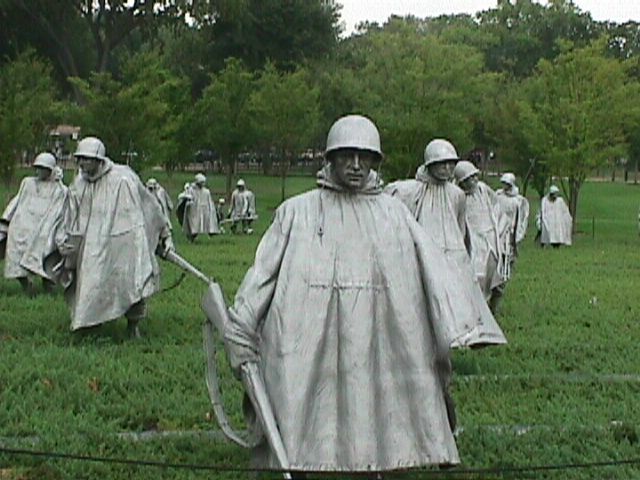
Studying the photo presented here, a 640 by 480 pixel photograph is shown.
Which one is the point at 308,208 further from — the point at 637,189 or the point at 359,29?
the point at 359,29

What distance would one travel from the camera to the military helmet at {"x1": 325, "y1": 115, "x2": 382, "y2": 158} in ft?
19.2

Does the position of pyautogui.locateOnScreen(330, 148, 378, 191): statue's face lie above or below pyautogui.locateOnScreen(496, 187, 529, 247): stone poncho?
above

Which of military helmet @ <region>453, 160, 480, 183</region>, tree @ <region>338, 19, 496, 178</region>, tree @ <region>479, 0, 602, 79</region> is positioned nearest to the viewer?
military helmet @ <region>453, 160, 480, 183</region>

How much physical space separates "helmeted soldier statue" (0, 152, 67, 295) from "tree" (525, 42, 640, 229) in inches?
815

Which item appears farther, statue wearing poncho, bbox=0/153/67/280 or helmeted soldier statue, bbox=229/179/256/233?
helmeted soldier statue, bbox=229/179/256/233

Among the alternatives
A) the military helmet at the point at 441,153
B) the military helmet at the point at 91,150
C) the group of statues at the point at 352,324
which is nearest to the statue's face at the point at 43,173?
the military helmet at the point at 91,150

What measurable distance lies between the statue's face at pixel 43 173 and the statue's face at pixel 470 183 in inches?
223

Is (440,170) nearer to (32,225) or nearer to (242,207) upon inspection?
(32,225)

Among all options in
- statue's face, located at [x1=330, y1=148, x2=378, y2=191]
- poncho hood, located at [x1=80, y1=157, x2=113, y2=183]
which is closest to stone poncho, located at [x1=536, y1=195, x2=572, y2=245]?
poncho hood, located at [x1=80, y1=157, x2=113, y2=183]

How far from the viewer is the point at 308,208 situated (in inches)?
238

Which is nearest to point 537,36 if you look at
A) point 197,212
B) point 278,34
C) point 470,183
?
point 278,34

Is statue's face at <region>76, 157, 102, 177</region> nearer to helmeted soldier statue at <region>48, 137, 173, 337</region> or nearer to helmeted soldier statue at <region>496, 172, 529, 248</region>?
helmeted soldier statue at <region>48, 137, 173, 337</region>

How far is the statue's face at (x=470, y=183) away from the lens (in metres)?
12.8

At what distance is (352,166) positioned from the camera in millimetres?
5980
